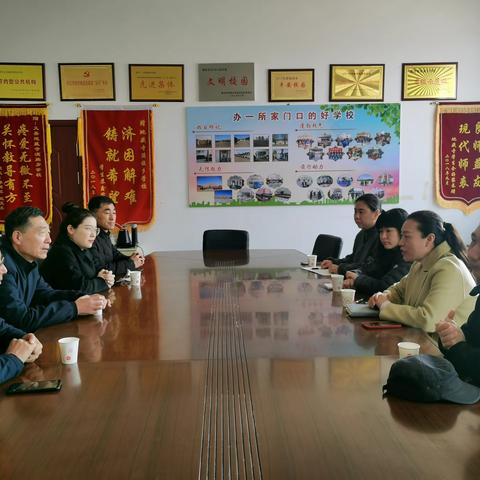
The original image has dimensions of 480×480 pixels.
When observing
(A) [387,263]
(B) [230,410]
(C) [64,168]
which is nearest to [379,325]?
(B) [230,410]

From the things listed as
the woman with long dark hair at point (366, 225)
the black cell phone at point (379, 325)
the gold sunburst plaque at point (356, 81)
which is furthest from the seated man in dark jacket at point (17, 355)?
the gold sunburst plaque at point (356, 81)

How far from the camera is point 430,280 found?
82.0 inches

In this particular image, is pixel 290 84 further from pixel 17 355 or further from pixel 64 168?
pixel 17 355

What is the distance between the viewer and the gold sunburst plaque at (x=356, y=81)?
516 cm

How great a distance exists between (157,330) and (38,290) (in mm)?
794

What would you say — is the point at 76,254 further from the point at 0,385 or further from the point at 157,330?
the point at 0,385

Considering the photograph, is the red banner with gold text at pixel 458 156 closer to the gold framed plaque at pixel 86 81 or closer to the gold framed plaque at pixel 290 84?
the gold framed plaque at pixel 290 84

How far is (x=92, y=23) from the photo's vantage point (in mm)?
5074

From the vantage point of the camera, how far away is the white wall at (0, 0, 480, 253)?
16.6 ft

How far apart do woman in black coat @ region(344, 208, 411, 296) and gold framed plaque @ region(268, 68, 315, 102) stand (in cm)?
276

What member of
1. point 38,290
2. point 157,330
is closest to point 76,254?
point 38,290

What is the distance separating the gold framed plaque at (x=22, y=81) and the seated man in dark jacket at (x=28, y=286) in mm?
3390

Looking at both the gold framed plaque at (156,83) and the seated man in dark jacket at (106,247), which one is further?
the gold framed plaque at (156,83)

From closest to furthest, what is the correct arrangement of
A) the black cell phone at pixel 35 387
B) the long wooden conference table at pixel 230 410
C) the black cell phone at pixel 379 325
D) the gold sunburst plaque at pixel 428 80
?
1. the long wooden conference table at pixel 230 410
2. the black cell phone at pixel 35 387
3. the black cell phone at pixel 379 325
4. the gold sunburst plaque at pixel 428 80
